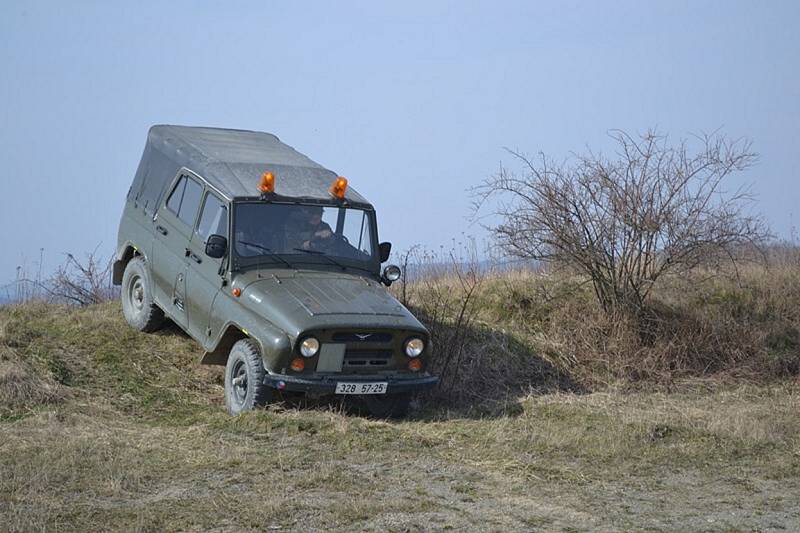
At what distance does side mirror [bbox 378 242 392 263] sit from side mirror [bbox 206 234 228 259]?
1.79 meters

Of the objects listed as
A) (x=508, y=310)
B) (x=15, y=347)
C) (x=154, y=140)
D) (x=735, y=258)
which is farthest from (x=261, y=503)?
(x=735, y=258)

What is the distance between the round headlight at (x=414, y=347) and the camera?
33.7 feet

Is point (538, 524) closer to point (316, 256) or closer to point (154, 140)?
point (316, 256)

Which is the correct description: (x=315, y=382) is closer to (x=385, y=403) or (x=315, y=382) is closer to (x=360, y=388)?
(x=360, y=388)

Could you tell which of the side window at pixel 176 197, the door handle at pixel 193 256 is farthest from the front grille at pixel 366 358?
the side window at pixel 176 197

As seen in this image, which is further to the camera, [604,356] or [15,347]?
[604,356]

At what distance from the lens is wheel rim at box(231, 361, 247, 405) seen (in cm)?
1027

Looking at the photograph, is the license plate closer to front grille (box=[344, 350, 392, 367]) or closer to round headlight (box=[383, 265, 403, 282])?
front grille (box=[344, 350, 392, 367])

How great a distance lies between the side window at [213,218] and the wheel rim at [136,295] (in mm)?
1770

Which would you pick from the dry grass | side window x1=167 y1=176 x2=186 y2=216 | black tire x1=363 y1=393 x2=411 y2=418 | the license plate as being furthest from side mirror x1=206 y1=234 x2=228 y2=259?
the dry grass

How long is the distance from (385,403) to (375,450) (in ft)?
5.47

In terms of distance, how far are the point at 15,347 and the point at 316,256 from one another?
11.1ft

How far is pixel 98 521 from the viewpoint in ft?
21.9

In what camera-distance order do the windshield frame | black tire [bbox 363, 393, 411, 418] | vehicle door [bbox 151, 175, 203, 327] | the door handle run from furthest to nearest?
vehicle door [bbox 151, 175, 203, 327], the door handle, the windshield frame, black tire [bbox 363, 393, 411, 418]
